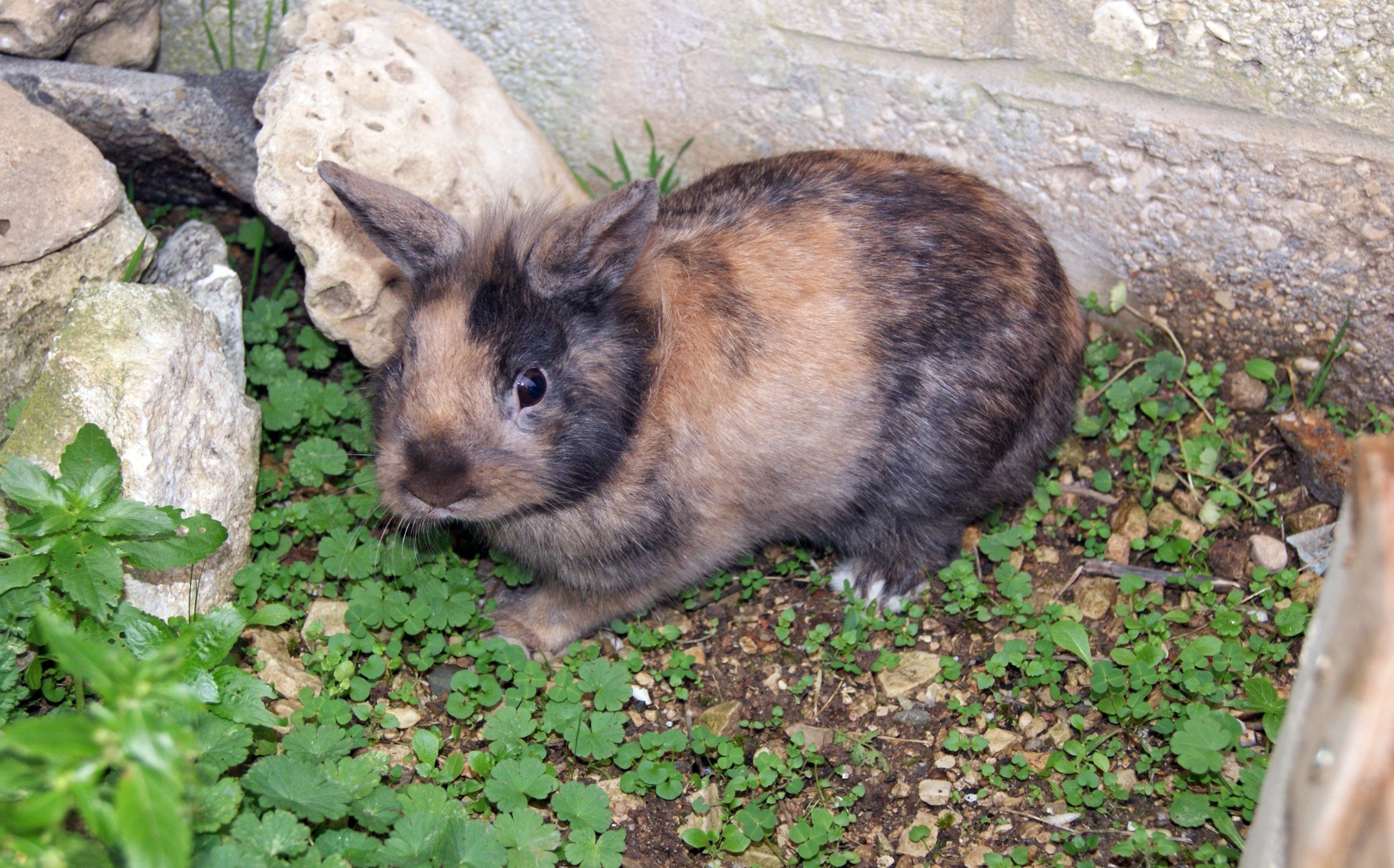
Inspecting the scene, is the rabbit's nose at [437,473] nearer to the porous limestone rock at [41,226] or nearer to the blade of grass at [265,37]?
the porous limestone rock at [41,226]

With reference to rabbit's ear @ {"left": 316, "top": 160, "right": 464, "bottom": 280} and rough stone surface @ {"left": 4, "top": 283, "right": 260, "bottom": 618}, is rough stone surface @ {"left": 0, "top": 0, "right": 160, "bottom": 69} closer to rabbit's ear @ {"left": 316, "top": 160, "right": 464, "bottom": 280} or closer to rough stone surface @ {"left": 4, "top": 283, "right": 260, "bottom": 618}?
rough stone surface @ {"left": 4, "top": 283, "right": 260, "bottom": 618}

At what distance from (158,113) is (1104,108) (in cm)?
359

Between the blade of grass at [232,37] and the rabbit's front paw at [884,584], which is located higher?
the blade of grass at [232,37]

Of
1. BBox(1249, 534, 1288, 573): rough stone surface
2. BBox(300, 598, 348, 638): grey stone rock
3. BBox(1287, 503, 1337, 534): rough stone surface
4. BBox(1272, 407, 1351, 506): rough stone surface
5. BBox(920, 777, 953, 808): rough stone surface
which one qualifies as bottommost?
BBox(300, 598, 348, 638): grey stone rock

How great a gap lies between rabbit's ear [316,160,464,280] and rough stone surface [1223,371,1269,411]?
304 cm

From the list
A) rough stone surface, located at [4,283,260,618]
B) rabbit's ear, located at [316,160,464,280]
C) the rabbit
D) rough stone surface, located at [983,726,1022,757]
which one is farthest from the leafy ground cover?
rabbit's ear, located at [316,160,464,280]

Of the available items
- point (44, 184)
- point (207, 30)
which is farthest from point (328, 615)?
point (207, 30)

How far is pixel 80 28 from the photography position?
4.76 m

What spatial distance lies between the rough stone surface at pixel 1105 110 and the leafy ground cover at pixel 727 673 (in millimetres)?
371

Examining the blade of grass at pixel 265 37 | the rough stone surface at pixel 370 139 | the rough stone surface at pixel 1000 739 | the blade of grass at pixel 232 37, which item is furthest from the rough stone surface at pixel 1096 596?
the blade of grass at pixel 232 37

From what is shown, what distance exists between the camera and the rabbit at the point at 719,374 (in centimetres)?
351

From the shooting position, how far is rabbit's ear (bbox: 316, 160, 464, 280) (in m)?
3.64

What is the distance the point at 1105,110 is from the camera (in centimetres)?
439

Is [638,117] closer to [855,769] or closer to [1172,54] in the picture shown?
[1172,54]
